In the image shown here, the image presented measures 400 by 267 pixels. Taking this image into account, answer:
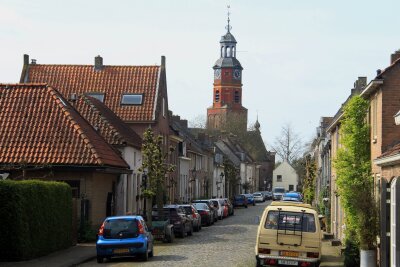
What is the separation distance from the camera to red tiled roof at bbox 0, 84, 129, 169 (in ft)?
110

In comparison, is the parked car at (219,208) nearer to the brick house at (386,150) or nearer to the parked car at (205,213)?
the parked car at (205,213)

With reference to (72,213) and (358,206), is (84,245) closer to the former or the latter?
(72,213)

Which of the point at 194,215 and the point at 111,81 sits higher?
the point at 111,81

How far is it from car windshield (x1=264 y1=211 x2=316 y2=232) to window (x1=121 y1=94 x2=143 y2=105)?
99.1ft

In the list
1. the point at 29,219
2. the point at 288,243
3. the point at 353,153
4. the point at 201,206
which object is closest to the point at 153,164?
the point at 201,206

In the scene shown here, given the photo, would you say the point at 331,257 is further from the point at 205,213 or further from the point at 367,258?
the point at 205,213

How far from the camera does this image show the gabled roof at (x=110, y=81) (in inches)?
2058

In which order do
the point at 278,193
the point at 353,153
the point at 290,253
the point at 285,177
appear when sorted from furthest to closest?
the point at 285,177
the point at 278,193
the point at 353,153
the point at 290,253

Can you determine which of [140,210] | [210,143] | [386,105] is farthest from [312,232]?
[210,143]

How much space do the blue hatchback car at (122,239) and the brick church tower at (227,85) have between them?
410ft

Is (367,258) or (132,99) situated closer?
(367,258)

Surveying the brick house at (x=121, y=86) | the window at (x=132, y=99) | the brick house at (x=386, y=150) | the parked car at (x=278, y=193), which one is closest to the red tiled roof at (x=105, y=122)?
the brick house at (x=121, y=86)

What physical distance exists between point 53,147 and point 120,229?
956 centimetres

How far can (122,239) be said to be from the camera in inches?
1000
